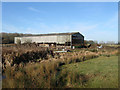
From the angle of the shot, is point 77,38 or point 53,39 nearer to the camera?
point 53,39

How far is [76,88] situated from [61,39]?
1052 inches

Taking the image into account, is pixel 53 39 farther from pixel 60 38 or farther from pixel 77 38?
pixel 77 38

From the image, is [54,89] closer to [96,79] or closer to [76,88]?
[76,88]

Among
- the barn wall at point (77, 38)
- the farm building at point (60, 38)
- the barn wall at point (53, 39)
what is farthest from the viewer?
the barn wall at point (77, 38)

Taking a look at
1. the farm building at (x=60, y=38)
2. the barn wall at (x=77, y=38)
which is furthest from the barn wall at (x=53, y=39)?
the barn wall at (x=77, y=38)

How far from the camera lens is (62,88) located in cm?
329

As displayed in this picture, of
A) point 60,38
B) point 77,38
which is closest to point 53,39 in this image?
point 60,38

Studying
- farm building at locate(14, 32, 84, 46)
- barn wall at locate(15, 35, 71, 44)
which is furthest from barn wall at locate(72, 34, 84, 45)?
barn wall at locate(15, 35, 71, 44)

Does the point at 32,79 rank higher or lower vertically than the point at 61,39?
lower

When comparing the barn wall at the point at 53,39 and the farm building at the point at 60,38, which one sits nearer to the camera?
the farm building at the point at 60,38

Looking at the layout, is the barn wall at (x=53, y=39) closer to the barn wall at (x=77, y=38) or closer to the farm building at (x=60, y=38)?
the farm building at (x=60, y=38)

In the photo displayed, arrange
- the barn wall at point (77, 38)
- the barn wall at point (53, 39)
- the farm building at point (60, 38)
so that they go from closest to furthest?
the farm building at point (60, 38)
the barn wall at point (53, 39)
the barn wall at point (77, 38)

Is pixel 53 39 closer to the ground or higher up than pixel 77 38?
closer to the ground

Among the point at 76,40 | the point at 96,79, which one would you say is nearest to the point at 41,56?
the point at 96,79
